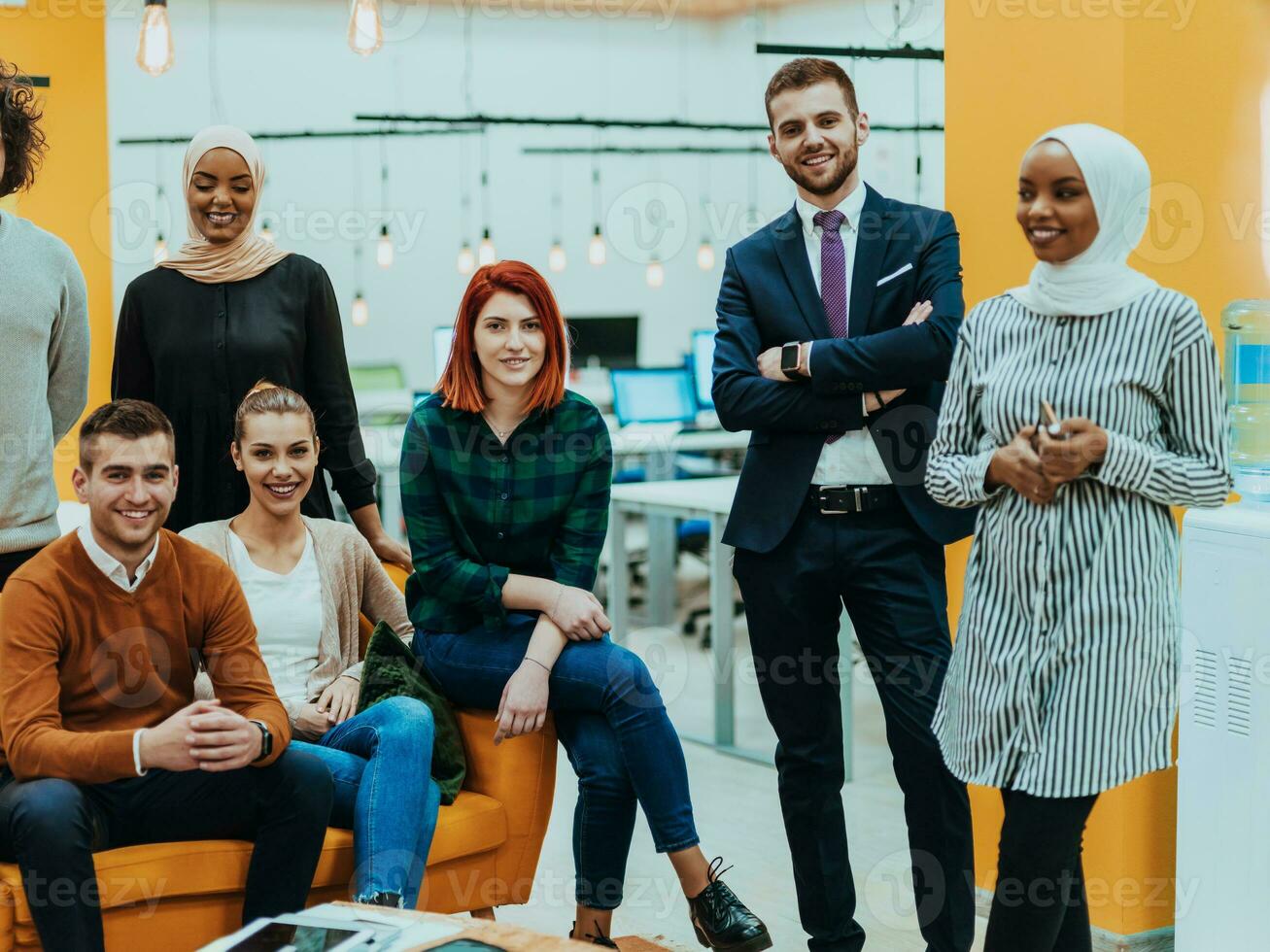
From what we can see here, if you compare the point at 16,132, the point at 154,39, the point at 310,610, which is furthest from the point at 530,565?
the point at 154,39

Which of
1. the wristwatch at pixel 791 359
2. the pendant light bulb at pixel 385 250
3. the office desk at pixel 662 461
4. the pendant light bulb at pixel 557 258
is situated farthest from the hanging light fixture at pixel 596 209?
the wristwatch at pixel 791 359

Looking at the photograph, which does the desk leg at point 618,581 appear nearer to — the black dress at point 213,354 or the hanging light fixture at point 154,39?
the hanging light fixture at point 154,39

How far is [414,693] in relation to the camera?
2.71m

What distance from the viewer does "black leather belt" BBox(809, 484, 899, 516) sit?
2486 mm

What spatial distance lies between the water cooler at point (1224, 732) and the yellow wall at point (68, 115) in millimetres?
4617

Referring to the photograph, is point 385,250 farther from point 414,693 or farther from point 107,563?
point 107,563

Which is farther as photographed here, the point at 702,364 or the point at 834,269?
the point at 702,364

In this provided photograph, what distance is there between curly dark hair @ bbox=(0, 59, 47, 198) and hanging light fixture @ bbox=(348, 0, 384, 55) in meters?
1.23

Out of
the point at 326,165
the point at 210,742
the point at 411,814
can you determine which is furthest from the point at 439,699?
the point at 326,165

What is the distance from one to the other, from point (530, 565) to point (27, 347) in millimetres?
1053

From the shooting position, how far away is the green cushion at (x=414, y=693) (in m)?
2.69

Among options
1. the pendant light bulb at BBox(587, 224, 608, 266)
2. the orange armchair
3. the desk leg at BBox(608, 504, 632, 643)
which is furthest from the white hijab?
the pendant light bulb at BBox(587, 224, 608, 266)

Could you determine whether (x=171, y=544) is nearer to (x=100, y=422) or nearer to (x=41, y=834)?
(x=100, y=422)

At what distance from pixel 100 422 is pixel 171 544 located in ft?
0.83
